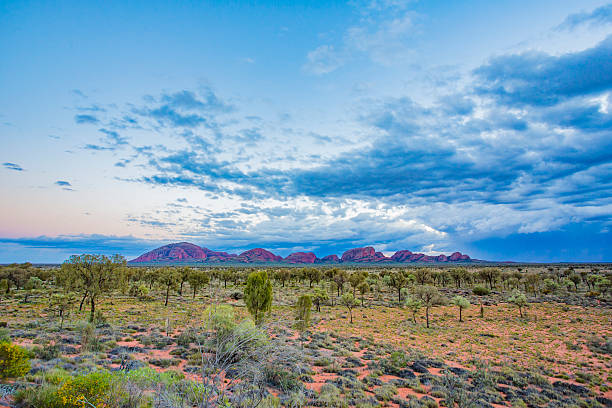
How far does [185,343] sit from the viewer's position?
20.8 meters

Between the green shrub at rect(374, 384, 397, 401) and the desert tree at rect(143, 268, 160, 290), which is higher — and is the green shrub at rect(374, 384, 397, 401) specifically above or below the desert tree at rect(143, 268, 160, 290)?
above

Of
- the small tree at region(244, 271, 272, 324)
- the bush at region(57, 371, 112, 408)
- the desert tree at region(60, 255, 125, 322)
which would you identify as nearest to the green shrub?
the bush at region(57, 371, 112, 408)

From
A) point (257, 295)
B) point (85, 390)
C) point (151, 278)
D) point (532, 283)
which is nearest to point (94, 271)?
point (257, 295)

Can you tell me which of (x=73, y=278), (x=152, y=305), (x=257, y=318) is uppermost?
(x=73, y=278)

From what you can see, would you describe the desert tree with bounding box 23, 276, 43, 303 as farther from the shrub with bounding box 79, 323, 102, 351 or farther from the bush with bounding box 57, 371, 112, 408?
the bush with bounding box 57, 371, 112, 408

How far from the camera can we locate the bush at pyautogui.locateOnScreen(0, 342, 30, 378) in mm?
10505

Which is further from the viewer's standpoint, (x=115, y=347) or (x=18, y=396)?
(x=115, y=347)

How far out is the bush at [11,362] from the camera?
34.5ft

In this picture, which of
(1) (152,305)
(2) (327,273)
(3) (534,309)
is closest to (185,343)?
(1) (152,305)

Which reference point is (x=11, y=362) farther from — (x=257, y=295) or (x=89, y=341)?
(x=257, y=295)

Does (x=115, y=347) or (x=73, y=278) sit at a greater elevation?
(x=73, y=278)

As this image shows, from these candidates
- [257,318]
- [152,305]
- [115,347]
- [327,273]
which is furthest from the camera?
[327,273]

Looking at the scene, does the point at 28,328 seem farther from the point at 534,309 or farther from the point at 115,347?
the point at 534,309

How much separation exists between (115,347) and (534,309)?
5060cm
